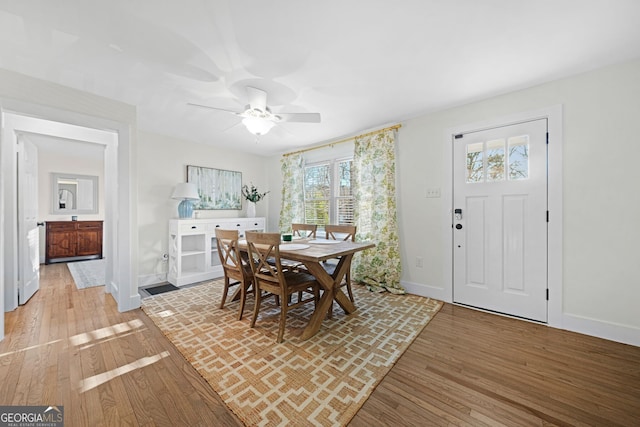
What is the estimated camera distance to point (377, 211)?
3512mm

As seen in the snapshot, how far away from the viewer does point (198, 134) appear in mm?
3818

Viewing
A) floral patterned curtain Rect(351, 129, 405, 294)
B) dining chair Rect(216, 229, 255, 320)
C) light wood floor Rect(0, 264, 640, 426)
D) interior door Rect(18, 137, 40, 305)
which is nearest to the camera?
light wood floor Rect(0, 264, 640, 426)

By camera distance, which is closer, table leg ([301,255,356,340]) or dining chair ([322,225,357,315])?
table leg ([301,255,356,340])

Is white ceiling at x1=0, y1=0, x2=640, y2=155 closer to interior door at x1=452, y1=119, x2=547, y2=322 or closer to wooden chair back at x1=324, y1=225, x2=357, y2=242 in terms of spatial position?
interior door at x1=452, y1=119, x2=547, y2=322

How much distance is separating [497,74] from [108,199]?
4.82 m

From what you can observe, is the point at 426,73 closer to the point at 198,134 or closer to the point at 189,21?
the point at 189,21

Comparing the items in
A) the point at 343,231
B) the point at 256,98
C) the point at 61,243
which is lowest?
the point at 61,243

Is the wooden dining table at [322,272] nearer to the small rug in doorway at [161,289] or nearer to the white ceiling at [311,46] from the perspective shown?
the white ceiling at [311,46]

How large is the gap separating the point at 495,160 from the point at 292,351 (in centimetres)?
283

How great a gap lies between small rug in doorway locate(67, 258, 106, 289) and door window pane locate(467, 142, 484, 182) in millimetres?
5352

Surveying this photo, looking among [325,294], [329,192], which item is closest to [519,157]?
[325,294]

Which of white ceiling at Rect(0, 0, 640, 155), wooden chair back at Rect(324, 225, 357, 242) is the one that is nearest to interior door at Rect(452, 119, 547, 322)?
white ceiling at Rect(0, 0, 640, 155)

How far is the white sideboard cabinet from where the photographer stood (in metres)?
3.66

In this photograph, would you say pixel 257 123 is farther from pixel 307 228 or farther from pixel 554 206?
pixel 554 206
